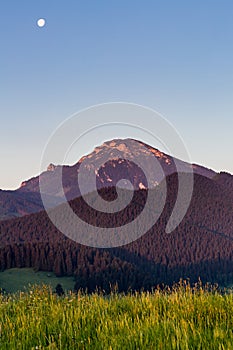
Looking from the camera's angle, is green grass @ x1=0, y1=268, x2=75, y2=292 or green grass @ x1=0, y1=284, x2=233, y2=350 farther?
green grass @ x1=0, y1=268, x2=75, y2=292

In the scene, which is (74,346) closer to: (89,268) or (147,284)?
(147,284)

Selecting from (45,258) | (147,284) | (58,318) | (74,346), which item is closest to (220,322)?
(74,346)

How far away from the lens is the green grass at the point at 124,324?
6312 mm

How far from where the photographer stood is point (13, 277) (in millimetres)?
176500

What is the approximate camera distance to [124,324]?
7609 mm

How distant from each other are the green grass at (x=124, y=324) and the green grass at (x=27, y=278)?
160 m

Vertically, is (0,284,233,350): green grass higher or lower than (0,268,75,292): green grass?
higher

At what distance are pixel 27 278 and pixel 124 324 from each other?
581 ft

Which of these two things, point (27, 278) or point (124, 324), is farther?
point (27, 278)

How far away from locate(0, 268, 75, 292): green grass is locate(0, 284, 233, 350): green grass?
526 ft

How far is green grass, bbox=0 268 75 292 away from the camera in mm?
166575

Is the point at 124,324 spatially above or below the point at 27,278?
above

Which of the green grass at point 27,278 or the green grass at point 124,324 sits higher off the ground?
the green grass at point 124,324

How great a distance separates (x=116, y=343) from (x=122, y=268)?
589 ft
